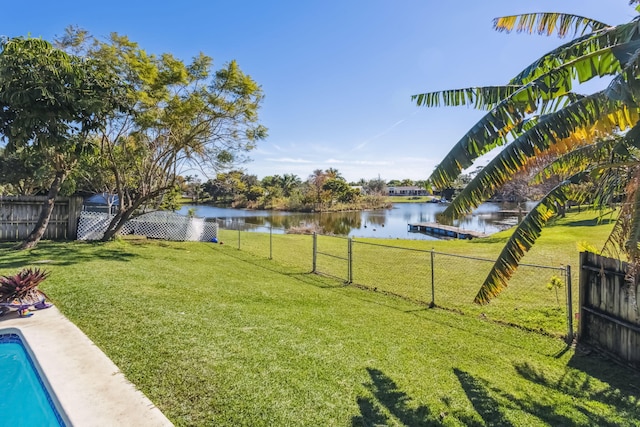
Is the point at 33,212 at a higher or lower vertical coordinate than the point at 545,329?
higher

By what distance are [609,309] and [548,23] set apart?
14.0 feet

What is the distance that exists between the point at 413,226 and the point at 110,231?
3152 cm

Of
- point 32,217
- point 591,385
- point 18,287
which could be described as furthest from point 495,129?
point 32,217

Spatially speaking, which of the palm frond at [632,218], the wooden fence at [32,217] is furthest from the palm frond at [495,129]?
the wooden fence at [32,217]

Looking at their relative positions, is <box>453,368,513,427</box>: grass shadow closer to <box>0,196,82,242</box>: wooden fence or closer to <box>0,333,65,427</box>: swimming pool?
<box>0,333,65,427</box>: swimming pool

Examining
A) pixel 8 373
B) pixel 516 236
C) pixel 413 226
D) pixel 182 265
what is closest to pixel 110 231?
pixel 182 265

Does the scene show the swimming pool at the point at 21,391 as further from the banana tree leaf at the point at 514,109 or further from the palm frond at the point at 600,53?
the palm frond at the point at 600,53

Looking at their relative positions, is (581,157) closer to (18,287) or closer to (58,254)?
(18,287)

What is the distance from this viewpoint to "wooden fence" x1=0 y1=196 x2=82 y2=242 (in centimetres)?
1284

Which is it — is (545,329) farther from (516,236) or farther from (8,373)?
(8,373)

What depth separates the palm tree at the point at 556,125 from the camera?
11.5 feet

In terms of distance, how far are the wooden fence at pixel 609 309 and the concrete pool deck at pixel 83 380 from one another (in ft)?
18.4

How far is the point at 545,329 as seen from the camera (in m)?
6.16

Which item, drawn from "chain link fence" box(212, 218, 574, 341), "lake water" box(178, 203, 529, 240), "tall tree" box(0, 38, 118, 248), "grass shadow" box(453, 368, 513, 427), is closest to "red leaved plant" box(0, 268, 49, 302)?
"tall tree" box(0, 38, 118, 248)
